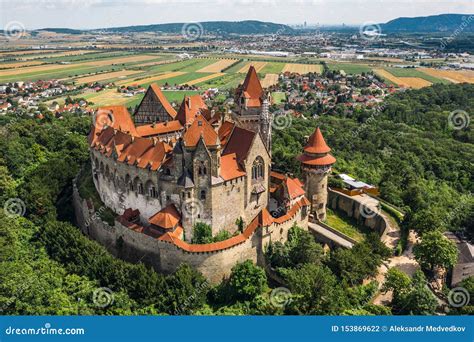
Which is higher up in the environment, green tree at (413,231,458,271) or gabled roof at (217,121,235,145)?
gabled roof at (217,121,235,145)

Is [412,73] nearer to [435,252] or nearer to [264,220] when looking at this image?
[435,252]

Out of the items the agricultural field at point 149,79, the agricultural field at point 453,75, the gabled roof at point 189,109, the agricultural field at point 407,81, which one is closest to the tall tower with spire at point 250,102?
the gabled roof at point 189,109

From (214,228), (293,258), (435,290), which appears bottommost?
(435,290)

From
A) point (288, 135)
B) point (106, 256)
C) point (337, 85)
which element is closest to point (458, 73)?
point (337, 85)

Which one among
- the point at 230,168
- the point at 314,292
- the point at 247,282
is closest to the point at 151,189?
the point at 230,168

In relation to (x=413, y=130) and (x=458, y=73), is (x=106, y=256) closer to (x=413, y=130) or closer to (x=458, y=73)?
(x=413, y=130)

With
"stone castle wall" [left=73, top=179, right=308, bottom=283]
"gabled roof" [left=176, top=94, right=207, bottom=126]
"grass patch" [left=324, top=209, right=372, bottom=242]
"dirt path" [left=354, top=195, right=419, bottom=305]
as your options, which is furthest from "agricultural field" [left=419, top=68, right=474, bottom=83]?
"stone castle wall" [left=73, top=179, right=308, bottom=283]

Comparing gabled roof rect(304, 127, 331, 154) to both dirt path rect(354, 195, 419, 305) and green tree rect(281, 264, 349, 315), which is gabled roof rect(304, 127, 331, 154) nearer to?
dirt path rect(354, 195, 419, 305)
